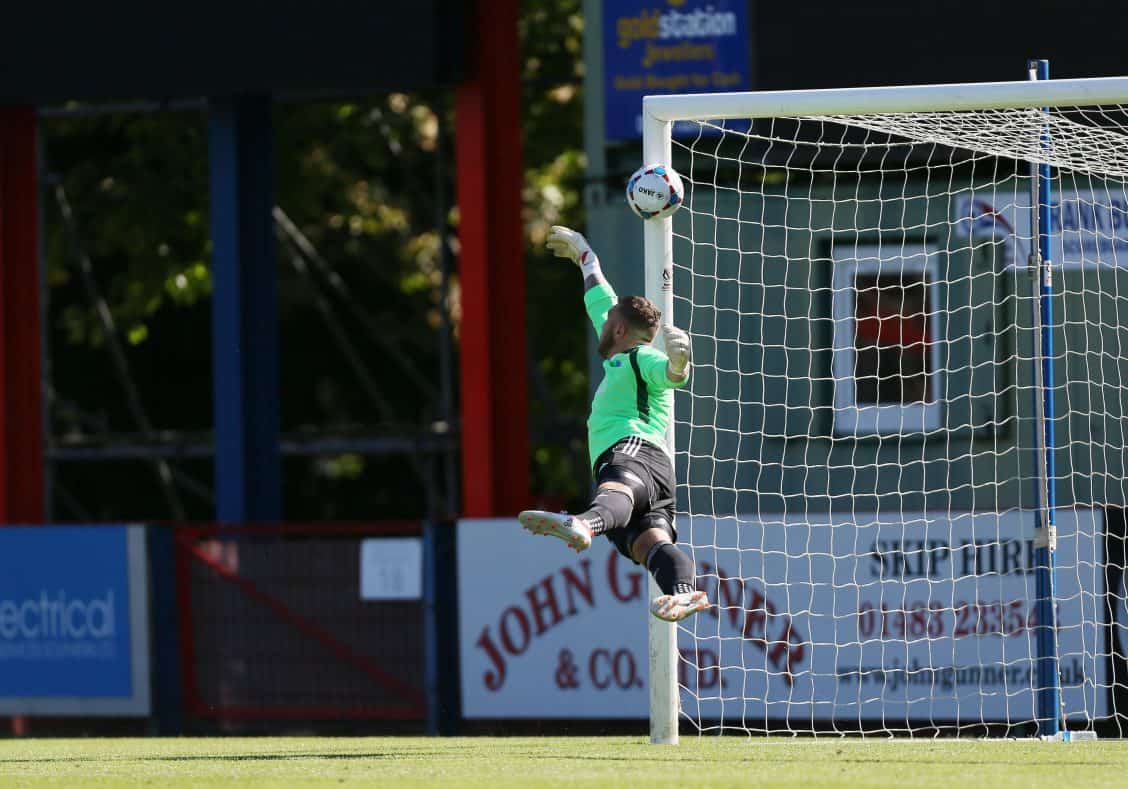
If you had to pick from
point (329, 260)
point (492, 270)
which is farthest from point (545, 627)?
point (329, 260)

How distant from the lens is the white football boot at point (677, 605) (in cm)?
823

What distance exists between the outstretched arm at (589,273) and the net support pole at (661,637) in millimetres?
218

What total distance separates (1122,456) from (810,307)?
8.79 ft

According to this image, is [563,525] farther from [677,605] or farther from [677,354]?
[677,354]

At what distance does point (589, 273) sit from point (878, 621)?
4235mm

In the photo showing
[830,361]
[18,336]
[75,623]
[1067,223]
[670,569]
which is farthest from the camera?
[18,336]

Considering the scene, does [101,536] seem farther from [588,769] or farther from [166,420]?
[166,420]

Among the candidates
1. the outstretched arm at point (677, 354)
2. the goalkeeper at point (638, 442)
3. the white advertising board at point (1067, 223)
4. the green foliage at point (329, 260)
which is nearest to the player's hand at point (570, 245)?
the goalkeeper at point (638, 442)

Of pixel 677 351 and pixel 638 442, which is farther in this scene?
pixel 638 442

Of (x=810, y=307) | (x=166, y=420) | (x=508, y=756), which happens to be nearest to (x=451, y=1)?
(x=810, y=307)

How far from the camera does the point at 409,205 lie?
2362cm

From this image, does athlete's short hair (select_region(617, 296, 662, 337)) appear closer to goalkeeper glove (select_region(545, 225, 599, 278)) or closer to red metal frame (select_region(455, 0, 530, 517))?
goalkeeper glove (select_region(545, 225, 599, 278))

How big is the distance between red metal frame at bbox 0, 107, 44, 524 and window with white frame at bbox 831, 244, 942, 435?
6.84 m

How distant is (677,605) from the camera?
827cm
